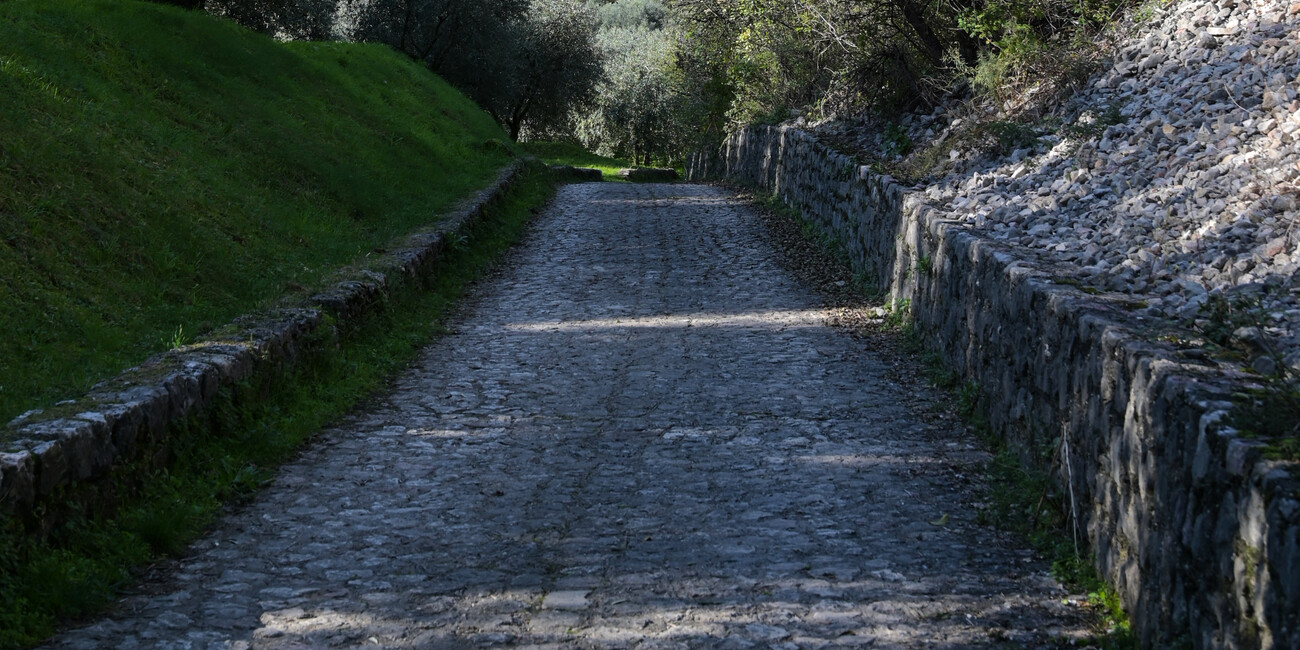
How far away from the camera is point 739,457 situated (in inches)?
255

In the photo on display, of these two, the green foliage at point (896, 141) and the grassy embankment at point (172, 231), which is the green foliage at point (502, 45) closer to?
the grassy embankment at point (172, 231)

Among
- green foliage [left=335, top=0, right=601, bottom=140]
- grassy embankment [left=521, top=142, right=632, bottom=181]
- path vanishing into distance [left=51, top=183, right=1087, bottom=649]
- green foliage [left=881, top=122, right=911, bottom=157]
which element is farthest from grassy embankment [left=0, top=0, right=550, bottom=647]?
grassy embankment [left=521, top=142, right=632, bottom=181]

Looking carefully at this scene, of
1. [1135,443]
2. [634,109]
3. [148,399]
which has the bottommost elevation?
[148,399]

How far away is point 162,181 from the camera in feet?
32.3

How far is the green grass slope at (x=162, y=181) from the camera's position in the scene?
23.1 feet

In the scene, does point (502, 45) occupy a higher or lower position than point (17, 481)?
higher

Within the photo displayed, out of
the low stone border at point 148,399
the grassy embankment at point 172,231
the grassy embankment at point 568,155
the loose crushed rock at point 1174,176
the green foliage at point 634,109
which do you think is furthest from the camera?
the green foliage at point 634,109

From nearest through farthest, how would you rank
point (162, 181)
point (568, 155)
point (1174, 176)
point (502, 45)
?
1. point (1174, 176)
2. point (162, 181)
3. point (502, 45)
4. point (568, 155)

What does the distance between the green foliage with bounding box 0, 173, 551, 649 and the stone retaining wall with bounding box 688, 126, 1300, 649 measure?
4.12 metres

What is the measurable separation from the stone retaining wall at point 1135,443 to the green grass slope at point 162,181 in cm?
498

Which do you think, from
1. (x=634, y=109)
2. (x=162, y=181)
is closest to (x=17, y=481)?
(x=162, y=181)

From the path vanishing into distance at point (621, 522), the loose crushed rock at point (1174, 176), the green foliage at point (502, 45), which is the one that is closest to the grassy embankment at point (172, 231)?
the path vanishing into distance at point (621, 522)

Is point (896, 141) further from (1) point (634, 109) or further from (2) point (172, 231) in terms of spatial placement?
(1) point (634, 109)

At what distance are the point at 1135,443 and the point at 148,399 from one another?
4.53 metres
